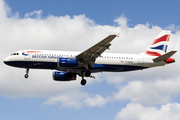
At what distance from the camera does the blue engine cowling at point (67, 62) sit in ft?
152

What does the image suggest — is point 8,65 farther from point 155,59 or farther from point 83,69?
point 155,59

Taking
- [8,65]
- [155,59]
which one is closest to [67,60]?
[8,65]

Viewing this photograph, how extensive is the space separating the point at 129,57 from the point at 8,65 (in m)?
18.2

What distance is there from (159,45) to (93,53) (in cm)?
1388

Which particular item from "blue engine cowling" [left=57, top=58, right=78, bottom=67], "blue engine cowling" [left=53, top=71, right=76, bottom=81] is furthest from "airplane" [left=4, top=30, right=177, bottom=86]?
"blue engine cowling" [left=53, top=71, right=76, bottom=81]

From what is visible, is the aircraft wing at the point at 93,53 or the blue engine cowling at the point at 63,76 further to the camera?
the blue engine cowling at the point at 63,76

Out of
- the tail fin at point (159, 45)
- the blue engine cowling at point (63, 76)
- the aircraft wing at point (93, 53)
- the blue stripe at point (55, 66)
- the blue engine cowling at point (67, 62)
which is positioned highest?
the tail fin at point (159, 45)

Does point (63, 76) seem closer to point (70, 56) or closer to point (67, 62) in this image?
point (70, 56)

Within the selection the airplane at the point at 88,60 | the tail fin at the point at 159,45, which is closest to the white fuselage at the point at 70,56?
the airplane at the point at 88,60

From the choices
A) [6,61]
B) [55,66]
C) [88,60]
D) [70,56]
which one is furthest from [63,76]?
[6,61]

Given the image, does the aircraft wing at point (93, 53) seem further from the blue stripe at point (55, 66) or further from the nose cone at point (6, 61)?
the nose cone at point (6, 61)

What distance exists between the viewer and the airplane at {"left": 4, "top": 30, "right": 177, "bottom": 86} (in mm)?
46844

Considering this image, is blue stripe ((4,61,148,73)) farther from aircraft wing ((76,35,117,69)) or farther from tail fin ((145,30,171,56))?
tail fin ((145,30,171,56))

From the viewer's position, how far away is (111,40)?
43.3m
